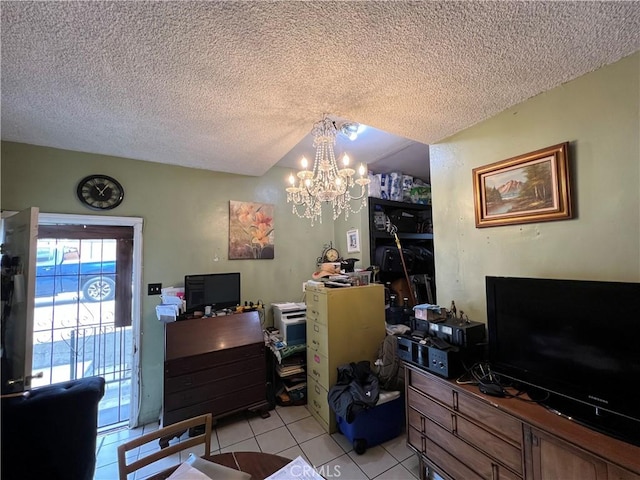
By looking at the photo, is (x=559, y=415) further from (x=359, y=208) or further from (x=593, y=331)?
(x=359, y=208)

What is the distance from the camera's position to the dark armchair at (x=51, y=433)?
4.20 feet

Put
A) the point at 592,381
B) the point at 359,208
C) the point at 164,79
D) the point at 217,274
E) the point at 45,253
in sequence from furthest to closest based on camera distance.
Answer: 1. the point at 359,208
2. the point at 217,274
3. the point at 45,253
4. the point at 164,79
5. the point at 592,381

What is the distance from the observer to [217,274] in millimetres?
2799

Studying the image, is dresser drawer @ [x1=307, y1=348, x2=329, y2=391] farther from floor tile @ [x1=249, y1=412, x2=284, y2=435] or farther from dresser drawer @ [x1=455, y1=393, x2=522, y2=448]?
dresser drawer @ [x1=455, y1=393, x2=522, y2=448]

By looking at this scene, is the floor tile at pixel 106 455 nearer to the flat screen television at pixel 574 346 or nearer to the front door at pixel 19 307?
the front door at pixel 19 307

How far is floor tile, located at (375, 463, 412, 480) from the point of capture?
1.77 meters

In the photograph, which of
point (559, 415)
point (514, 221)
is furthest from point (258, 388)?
point (514, 221)

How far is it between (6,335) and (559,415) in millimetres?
3255

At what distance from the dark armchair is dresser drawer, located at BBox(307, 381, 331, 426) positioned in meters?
1.62

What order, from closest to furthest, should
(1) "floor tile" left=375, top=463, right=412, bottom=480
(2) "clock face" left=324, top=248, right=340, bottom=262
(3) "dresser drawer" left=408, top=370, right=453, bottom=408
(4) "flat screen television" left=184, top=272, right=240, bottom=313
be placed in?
(3) "dresser drawer" left=408, top=370, right=453, bottom=408, (1) "floor tile" left=375, top=463, right=412, bottom=480, (4) "flat screen television" left=184, top=272, right=240, bottom=313, (2) "clock face" left=324, top=248, right=340, bottom=262

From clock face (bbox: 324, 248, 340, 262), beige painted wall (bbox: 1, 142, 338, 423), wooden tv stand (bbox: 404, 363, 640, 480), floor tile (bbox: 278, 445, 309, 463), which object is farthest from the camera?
clock face (bbox: 324, 248, 340, 262)

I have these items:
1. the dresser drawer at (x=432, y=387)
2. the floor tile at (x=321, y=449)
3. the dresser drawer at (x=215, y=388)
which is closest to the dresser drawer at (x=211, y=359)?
the dresser drawer at (x=215, y=388)

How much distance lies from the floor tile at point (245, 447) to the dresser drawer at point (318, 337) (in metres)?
0.89

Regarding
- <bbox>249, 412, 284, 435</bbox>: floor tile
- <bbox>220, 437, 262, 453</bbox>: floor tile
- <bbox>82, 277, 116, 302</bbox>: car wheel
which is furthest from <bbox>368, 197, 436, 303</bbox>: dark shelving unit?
<bbox>82, 277, 116, 302</bbox>: car wheel
